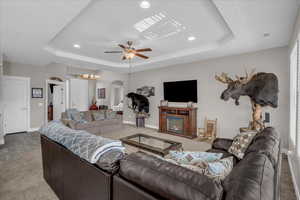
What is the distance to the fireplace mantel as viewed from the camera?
15.8ft

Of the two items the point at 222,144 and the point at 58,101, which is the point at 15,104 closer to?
the point at 58,101

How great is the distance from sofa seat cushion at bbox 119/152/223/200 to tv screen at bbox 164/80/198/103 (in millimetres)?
4165

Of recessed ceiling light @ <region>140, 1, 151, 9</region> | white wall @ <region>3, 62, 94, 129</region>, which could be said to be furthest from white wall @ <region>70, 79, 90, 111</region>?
recessed ceiling light @ <region>140, 1, 151, 9</region>

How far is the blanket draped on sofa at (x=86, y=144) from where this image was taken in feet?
4.12

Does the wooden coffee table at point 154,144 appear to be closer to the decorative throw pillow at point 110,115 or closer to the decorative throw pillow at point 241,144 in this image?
the decorative throw pillow at point 241,144

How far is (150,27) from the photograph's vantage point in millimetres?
2959

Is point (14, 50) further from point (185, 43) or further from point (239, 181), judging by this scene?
point (239, 181)

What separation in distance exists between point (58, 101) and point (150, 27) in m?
5.94

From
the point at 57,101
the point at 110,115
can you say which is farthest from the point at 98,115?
the point at 57,101

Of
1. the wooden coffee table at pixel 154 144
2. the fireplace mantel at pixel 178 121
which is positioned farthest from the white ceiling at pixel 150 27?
the wooden coffee table at pixel 154 144

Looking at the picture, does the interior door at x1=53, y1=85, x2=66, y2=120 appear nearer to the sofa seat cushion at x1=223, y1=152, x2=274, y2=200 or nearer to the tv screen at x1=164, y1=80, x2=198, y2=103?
the tv screen at x1=164, y1=80, x2=198, y2=103

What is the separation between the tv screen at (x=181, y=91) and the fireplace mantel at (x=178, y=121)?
1.29 feet

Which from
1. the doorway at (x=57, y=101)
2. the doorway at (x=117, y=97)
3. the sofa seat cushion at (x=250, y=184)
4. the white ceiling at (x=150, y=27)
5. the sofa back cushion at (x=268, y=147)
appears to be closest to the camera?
the sofa seat cushion at (x=250, y=184)

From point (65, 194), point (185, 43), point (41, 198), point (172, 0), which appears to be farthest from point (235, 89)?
point (41, 198)
